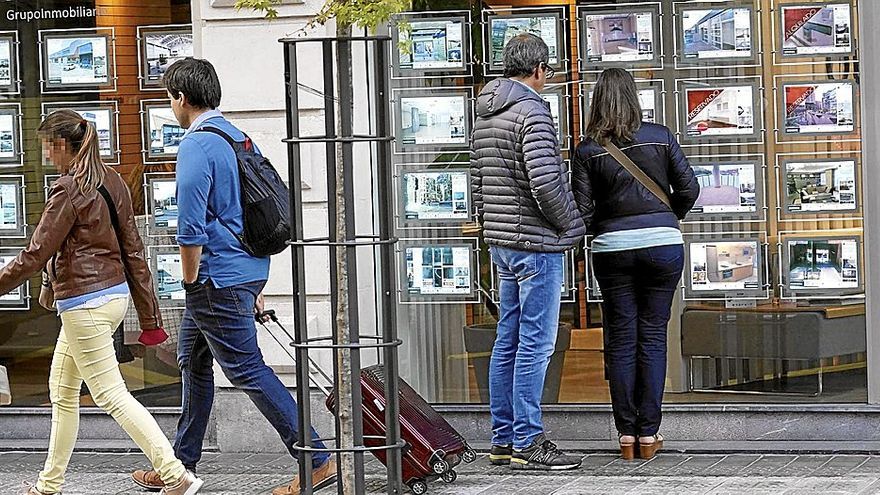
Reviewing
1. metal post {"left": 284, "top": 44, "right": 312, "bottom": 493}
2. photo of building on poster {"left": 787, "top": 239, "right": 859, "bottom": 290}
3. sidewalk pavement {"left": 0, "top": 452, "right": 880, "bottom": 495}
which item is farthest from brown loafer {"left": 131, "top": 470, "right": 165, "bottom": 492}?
photo of building on poster {"left": 787, "top": 239, "right": 859, "bottom": 290}

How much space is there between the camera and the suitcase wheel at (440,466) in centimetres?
747

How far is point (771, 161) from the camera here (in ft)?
28.3

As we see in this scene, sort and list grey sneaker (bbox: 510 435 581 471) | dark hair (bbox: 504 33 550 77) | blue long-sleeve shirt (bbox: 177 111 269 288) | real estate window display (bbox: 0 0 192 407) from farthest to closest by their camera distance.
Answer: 1. real estate window display (bbox: 0 0 192 407)
2. grey sneaker (bbox: 510 435 581 471)
3. dark hair (bbox: 504 33 550 77)
4. blue long-sleeve shirt (bbox: 177 111 269 288)

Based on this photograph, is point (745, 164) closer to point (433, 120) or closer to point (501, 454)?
point (433, 120)

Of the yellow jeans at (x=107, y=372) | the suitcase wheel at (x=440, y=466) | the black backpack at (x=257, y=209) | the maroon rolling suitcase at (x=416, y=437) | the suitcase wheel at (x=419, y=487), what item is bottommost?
the suitcase wheel at (x=419, y=487)

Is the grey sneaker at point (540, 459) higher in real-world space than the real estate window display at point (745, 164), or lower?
lower

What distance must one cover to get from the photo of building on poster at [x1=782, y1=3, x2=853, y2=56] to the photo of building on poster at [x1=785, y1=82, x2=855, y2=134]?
0.64 feet

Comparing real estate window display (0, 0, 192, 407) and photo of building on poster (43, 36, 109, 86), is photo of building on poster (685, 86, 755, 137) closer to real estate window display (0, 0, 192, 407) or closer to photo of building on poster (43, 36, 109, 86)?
real estate window display (0, 0, 192, 407)

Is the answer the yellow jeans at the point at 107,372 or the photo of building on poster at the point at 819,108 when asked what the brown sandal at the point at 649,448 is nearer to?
the photo of building on poster at the point at 819,108

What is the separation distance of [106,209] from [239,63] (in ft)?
5.47

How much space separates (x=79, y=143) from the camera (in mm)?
7250

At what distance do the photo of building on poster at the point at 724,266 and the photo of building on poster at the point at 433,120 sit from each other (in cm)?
151

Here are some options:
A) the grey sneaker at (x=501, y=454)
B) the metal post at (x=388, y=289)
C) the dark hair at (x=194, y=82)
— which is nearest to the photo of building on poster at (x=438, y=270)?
the grey sneaker at (x=501, y=454)

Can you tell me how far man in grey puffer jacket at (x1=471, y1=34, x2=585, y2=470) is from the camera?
7711 mm
